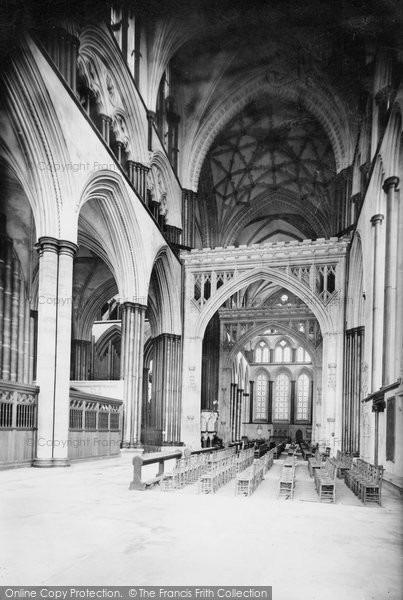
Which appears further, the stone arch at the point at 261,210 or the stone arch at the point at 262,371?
the stone arch at the point at 262,371

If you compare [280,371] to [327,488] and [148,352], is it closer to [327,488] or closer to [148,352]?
[148,352]

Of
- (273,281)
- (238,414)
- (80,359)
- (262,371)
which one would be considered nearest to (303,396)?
(262,371)

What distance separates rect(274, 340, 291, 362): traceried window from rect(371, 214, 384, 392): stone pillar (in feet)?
107

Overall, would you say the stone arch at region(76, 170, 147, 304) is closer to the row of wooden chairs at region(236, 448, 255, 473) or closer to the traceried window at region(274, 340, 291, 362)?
the row of wooden chairs at region(236, 448, 255, 473)

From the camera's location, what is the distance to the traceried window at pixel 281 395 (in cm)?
4684

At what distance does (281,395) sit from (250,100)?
93.0ft

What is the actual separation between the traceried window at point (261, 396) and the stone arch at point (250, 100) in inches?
1030

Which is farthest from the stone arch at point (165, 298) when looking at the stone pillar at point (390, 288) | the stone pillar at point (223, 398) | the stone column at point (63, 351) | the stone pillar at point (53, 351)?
the stone pillar at point (390, 288)

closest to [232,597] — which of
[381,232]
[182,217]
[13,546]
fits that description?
[13,546]

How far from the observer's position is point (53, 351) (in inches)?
499

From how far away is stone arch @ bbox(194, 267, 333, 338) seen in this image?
22297 millimetres

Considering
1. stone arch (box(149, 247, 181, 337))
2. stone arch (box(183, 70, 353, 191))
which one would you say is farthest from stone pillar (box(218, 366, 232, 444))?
stone arch (box(183, 70, 353, 191))

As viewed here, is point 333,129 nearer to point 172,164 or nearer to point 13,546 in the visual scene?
point 172,164

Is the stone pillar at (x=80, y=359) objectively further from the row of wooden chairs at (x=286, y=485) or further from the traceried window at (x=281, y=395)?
the traceried window at (x=281, y=395)
